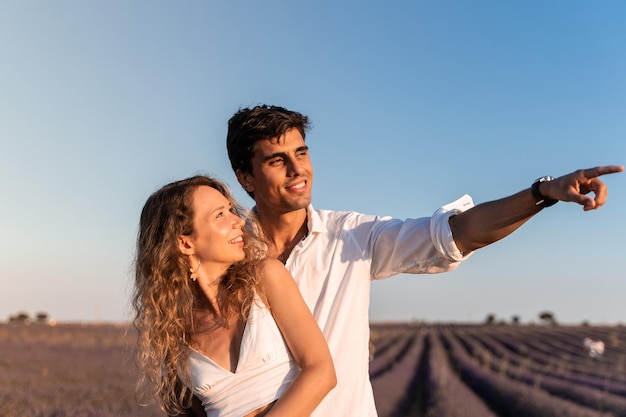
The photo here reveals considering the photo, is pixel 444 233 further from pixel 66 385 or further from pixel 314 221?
pixel 66 385

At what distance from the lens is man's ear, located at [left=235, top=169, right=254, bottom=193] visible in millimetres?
3131

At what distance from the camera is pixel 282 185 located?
2881mm

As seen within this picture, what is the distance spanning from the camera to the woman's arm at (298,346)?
2.17 meters

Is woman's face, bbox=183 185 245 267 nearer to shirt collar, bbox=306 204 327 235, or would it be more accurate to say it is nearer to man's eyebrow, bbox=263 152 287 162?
shirt collar, bbox=306 204 327 235

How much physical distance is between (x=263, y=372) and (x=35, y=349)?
14.0m

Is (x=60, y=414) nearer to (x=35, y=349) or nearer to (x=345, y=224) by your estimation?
(x=345, y=224)

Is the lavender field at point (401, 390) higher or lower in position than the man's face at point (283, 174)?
lower

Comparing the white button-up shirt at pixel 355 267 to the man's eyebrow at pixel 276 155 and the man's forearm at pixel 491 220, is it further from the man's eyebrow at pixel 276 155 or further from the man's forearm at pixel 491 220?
the man's eyebrow at pixel 276 155

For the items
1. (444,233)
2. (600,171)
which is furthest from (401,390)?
(600,171)

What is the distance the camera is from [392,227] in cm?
267

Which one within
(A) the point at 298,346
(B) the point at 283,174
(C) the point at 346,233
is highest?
(B) the point at 283,174

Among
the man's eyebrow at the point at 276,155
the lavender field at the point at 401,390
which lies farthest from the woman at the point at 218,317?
the man's eyebrow at the point at 276,155

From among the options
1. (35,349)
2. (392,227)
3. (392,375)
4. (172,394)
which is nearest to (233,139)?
(392,227)

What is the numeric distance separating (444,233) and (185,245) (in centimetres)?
77
